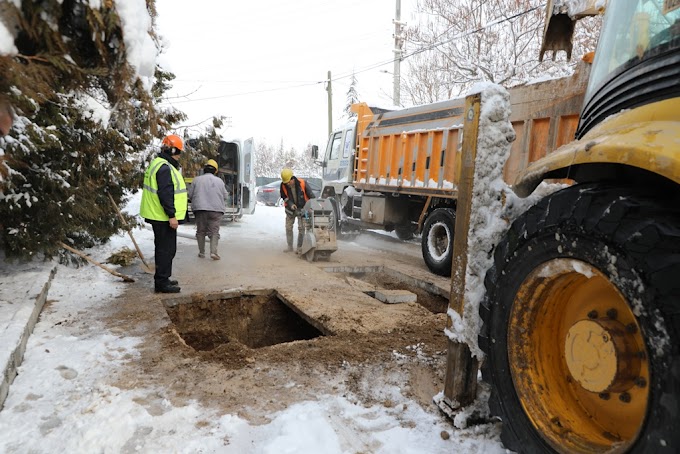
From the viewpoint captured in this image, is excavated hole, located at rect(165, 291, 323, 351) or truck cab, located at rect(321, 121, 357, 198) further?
truck cab, located at rect(321, 121, 357, 198)

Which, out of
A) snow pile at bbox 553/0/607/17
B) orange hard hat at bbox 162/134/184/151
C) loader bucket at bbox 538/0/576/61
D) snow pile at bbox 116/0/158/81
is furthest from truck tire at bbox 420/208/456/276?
snow pile at bbox 116/0/158/81

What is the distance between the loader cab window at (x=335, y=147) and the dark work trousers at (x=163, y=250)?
7.30m

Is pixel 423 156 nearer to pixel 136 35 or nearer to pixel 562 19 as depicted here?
pixel 562 19

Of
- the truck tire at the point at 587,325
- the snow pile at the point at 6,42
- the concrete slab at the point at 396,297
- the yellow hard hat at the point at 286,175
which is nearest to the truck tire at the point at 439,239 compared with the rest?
the concrete slab at the point at 396,297

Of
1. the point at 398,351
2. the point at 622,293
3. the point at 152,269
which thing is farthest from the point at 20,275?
the point at 622,293

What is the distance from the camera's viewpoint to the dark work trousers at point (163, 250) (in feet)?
18.1

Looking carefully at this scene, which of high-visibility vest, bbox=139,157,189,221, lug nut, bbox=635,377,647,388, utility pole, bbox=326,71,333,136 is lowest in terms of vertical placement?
lug nut, bbox=635,377,647,388

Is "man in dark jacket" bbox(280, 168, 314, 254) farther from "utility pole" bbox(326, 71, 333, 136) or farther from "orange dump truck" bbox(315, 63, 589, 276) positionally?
"utility pole" bbox(326, 71, 333, 136)

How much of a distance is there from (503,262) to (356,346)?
6.70 ft

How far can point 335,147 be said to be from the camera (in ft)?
41.5

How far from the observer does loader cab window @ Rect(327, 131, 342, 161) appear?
1235cm

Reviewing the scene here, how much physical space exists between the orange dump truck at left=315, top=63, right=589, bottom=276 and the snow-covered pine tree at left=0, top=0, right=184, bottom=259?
3.44 metres

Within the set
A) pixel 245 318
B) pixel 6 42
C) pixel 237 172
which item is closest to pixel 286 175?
pixel 245 318

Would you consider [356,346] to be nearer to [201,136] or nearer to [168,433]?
[168,433]
